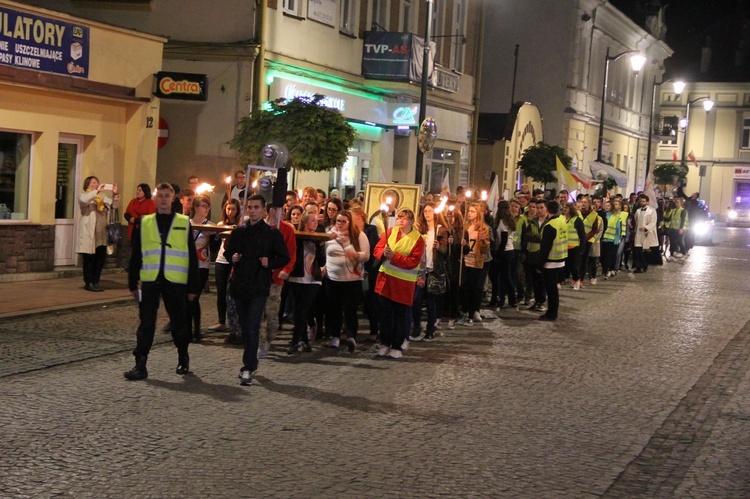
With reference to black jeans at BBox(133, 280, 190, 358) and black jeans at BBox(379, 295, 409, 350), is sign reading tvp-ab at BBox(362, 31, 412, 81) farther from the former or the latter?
black jeans at BBox(133, 280, 190, 358)

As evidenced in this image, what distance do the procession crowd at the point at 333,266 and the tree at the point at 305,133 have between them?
1.13m

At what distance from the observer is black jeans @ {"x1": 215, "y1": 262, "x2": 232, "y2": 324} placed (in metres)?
12.9

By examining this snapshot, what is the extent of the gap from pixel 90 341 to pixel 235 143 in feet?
29.0

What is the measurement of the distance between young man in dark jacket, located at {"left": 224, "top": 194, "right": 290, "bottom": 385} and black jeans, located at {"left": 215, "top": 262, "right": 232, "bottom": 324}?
8.37 ft

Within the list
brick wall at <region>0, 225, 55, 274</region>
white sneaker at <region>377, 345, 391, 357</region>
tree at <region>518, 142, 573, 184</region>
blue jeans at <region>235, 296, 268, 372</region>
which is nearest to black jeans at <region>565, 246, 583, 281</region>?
white sneaker at <region>377, 345, 391, 357</region>

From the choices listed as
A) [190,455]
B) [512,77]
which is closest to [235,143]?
[190,455]

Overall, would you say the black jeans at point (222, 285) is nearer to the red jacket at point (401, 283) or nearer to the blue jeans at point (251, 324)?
A: the red jacket at point (401, 283)

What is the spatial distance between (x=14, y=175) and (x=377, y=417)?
10.7 m

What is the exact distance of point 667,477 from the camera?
294 inches

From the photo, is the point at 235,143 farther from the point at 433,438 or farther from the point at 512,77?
the point at 512,77

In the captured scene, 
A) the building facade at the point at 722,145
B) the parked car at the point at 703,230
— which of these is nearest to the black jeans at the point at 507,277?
the parked car at the point at 703,230

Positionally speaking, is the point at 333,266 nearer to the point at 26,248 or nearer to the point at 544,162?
the point at 26,248

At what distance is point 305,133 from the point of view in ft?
63.0

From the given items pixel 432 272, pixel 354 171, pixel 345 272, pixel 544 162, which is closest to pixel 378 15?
pixel 354 171
